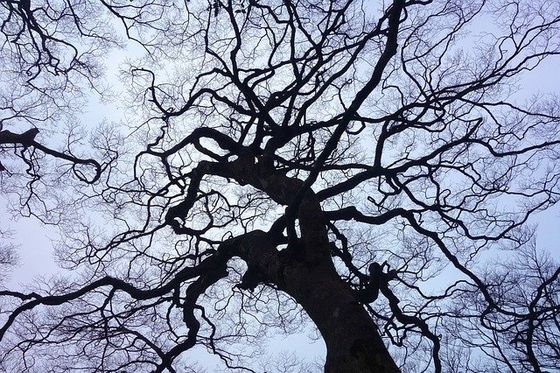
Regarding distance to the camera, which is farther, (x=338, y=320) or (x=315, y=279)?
(x=315, y=279)

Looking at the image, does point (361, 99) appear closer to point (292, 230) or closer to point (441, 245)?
point (292, 230)

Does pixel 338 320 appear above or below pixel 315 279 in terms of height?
below

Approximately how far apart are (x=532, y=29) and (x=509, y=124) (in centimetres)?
134

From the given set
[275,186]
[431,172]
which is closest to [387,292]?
[275,186]

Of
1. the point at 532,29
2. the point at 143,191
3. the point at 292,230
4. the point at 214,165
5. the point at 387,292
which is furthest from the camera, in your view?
the point at 143,191

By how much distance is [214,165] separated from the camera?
20.5ft

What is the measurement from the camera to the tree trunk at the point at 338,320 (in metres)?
2.95

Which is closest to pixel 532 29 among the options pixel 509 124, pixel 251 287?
pixel 509 124

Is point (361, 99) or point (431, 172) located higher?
point (431, 172)

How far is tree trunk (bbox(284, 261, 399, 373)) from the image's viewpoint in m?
2.95

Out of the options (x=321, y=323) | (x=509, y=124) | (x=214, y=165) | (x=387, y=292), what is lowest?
(x=321, y=323)

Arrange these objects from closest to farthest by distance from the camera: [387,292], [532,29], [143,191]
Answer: [387,292]
[532,29]
[143,191]

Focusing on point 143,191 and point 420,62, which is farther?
point 143,191

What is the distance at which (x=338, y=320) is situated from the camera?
129 inches
